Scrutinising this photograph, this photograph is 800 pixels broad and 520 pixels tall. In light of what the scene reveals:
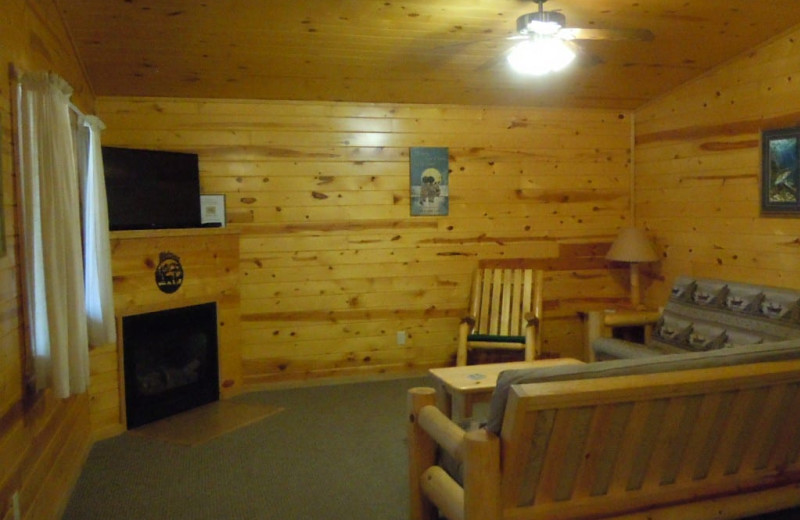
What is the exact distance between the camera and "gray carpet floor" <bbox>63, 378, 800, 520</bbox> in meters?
3.04

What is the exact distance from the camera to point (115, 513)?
303cm

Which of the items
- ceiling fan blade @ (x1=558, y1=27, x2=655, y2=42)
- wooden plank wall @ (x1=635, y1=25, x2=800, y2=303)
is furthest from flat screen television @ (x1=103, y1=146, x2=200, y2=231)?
wooden plank wall @ (x1=635, y1=25, x2=800, y2=303)

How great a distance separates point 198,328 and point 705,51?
3.93 meters

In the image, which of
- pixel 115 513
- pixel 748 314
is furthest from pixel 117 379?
pixel 748 314

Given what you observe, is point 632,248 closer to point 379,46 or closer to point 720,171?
point 720,171

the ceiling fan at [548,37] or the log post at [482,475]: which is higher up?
the ceiling fan at [548,37]

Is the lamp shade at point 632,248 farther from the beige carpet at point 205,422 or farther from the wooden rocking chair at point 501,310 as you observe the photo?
the beige carpet at point 205,422

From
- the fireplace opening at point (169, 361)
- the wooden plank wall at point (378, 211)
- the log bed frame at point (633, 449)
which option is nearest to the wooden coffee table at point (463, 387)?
the log bed frame at point (633, 449)

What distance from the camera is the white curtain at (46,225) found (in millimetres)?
2588

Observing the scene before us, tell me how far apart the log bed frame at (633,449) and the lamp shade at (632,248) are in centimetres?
268

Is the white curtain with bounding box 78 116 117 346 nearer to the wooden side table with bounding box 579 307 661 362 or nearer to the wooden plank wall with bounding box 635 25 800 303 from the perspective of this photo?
the wooden side table with bounding box 579 307 661 362

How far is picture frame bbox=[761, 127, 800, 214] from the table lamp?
972 millimetres

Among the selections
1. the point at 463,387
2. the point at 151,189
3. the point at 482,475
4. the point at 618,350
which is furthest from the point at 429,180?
the point at 482,475

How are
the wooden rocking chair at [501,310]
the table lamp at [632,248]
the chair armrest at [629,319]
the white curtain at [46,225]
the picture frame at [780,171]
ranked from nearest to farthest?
the white curtain at [46,225] < the picture frame at [780,171] < the chair armrest at [629,319] < the wooden rocking chair at [501,310] < the table lamp at [632,248]
